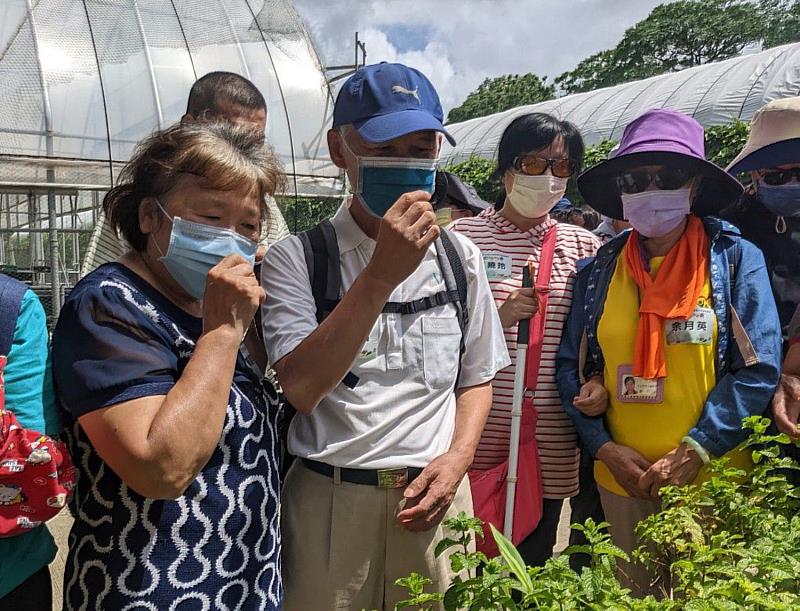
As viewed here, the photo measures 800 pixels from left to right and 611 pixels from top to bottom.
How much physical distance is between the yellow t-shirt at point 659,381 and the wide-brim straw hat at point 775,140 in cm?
52

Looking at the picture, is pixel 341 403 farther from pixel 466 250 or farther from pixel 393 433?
pixel 466 250

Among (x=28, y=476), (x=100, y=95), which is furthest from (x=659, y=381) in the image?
(x=100, y=95)

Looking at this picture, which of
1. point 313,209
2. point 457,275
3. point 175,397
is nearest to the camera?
point 175,397

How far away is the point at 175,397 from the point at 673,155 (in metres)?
1.78

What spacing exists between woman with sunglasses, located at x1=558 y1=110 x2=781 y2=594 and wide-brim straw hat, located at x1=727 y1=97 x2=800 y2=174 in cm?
16

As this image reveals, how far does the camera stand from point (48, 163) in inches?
310

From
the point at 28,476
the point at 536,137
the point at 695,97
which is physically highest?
the point at 695,97

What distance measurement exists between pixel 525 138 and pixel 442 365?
50.9 inches

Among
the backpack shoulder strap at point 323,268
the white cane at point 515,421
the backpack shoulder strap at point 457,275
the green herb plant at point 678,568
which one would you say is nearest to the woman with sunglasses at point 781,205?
the green herb plant at point 678,568

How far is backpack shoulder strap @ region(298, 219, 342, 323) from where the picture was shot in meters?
1.91

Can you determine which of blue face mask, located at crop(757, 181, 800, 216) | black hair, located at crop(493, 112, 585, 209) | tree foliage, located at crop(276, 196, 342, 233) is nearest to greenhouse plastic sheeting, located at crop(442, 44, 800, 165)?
tree foliage, located at crop(276, 196, 342, 233)

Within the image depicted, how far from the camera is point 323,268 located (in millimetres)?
1926

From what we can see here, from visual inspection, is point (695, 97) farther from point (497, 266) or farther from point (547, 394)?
point (547, 394)

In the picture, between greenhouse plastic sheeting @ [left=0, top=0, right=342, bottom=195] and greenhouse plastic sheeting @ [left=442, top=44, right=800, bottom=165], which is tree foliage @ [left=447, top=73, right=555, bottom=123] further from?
greenhouse plastic sheeting @ [left=0, top=0, right=342, bottom=195]
